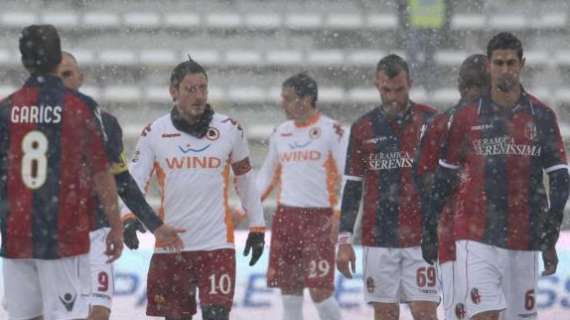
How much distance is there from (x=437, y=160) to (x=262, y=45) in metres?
10.1

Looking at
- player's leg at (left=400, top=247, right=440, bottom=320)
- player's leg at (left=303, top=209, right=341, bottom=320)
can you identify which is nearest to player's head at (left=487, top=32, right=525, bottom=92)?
player's leg at (left=400, top=247, right=440, bottom=320)

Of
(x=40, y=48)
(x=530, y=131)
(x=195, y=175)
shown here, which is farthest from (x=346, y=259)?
(x=40, y=48)

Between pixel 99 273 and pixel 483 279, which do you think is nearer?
pixel 483 279

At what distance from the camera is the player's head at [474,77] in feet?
28.3

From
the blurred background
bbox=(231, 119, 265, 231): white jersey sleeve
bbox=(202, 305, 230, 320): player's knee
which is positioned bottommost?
bbox=(202, 305, 230, 320): player's knee

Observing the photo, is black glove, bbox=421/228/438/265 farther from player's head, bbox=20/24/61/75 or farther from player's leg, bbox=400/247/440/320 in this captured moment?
player's head, bbox=20/24/61/75

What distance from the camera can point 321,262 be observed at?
1151cm

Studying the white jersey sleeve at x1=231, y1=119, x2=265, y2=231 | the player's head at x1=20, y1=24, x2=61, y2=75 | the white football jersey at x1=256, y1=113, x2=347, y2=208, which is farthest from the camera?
the white football jersey at x1=256, y1=113, x2=347, y2=208

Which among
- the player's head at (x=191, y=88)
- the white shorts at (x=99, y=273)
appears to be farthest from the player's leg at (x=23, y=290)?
the white shorts at (x=99, y=273)

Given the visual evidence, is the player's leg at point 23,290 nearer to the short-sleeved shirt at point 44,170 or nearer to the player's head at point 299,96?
the short-sleeved shirt at point 44,170

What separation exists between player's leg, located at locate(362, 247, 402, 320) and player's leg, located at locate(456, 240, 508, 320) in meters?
1.50

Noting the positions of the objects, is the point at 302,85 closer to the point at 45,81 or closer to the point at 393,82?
the point at 393,82

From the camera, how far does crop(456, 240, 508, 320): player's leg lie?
7.72 meters

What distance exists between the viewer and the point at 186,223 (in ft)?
27.8
